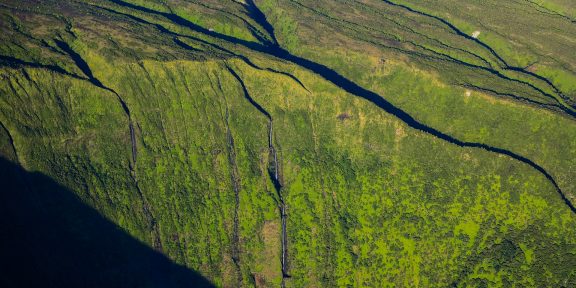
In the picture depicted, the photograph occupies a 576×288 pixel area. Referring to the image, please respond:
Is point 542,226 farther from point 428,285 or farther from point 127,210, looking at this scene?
point 127,210

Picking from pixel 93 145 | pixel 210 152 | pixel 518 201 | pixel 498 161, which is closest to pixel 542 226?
pixel 518 201

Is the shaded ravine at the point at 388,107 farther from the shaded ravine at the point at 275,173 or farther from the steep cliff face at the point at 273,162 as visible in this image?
the shaded ravine at the point at 275,173

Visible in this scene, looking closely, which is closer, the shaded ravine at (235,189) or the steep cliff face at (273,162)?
the steep cliff face at (273,162)

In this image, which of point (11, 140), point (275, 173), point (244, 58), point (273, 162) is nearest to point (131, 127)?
point (11, 140)

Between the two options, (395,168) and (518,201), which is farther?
(395,168)

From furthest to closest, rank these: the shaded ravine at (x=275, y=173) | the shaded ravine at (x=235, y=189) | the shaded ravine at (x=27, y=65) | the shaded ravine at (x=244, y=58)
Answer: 1. the shaded ravine at (x=244, y=58)
2. the shaded ravine at (x=275, y=173)
3. the shaded ravine at (x=235, y=189)
4. the shaded ravine at (x=27, y=65)

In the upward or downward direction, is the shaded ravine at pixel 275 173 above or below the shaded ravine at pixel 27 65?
below

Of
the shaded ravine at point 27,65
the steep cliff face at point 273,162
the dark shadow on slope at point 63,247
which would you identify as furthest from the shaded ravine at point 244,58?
the dark shadow on slope at point 63,247
